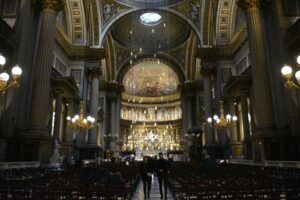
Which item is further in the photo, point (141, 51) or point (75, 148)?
point (141, 51)

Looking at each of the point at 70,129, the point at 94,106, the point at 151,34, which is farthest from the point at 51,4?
the point at 151,34

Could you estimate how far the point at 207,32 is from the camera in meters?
25.2

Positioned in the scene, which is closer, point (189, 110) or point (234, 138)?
point (234, 138)

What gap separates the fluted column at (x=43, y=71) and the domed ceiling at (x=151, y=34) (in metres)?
20.7

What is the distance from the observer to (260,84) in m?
12.4

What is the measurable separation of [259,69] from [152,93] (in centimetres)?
3307

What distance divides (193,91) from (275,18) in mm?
22509

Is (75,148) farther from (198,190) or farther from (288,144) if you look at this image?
(198,190)

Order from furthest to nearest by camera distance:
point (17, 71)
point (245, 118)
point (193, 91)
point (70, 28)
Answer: point (193, 91), point (70, 28), point (245, 118), point (17, 71)

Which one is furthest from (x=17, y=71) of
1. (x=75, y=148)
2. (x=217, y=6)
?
(x=217, y=6)

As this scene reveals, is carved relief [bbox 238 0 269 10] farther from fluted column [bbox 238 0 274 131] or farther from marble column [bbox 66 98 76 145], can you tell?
marble column [bbox 66 98 76 145]

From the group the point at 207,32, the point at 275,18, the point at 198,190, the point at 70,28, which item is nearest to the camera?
the point at 198,190

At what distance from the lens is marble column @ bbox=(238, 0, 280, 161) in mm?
11906

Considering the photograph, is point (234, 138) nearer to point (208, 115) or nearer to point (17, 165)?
point (208, 115)
